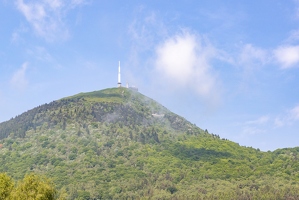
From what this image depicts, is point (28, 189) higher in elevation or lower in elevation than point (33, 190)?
→ higher

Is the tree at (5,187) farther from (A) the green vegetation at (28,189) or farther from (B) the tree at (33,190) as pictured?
(B) the tree at (33,190)

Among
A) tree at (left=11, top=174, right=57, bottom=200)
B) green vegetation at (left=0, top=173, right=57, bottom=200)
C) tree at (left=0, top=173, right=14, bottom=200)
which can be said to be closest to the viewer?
tree at (left=11, top=174, right=57, bottom=200)

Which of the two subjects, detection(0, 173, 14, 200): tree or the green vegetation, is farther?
detection(0, 173, 14, 200): tree

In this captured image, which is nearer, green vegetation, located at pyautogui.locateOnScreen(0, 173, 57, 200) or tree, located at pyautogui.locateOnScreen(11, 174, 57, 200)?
tree, located at pyautogui.locateOnScreen(11, 174, 57, 200)

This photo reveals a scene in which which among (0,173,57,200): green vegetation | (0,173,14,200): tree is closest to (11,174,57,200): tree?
(0,173,57,200): green vegetation

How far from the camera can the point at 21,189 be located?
236 ft

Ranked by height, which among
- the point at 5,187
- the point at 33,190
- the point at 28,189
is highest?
the point at 5,187

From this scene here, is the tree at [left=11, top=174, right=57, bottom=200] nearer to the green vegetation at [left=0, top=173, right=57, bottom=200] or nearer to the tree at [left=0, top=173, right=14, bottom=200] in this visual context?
the green vegetation at [left=0, top=173, right=57, bottom=200]

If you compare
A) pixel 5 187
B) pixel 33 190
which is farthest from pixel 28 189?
pixel 5 187

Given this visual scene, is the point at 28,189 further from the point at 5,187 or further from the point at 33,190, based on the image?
the point at 5,187

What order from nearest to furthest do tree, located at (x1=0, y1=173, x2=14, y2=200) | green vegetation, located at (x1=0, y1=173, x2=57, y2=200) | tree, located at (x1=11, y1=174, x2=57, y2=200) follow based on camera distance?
tree, located at (x1=11, y1=174, x2=57, y2=200)
green vegetation, located at (x1=0, y1=173, x2=57, y2=200)
tree, located at (x1=0, y1=173, x2=14, y2=200)

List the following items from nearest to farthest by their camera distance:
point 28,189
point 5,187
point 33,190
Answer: point 33,190 < point 28,189 < point 5,187

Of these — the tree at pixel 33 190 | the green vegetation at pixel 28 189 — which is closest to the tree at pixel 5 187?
the green vegetation at pixel 28 189

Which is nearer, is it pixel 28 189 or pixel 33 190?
pixel 33 190
